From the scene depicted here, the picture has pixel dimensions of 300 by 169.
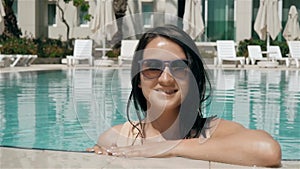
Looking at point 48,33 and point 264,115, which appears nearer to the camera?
point 264,115

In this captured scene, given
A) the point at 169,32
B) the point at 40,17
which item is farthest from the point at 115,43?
the point at 40,17

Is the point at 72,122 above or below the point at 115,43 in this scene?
below

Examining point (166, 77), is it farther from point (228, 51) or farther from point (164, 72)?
point (228, 51)

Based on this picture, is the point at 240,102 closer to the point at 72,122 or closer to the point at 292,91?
the point at 292,91

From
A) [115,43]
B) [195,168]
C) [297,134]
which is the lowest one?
[297,134]

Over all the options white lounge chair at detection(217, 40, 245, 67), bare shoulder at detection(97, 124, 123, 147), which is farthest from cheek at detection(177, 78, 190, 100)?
white lounge chair at detection(217, 40, 245, 67)

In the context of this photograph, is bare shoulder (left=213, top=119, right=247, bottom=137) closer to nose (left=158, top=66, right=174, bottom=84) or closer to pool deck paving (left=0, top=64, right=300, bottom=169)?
pool deck paving (left=0, top=64, right=300, bottom=169)

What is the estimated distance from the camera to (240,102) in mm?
8570

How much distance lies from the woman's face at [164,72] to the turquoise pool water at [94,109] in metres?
0.29

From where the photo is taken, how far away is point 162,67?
7.91ft

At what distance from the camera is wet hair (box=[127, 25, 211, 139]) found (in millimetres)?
2471

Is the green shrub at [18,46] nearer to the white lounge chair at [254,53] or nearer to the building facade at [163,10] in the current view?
the building facade at [163,10]

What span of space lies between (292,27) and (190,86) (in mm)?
19336

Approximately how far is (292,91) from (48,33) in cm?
1713
